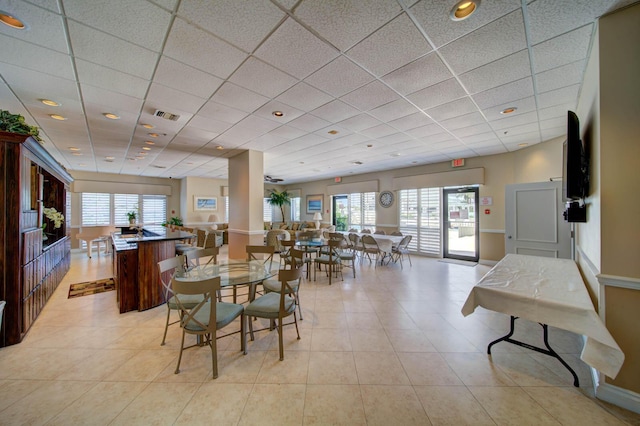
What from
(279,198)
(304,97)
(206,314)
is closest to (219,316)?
(206,314)

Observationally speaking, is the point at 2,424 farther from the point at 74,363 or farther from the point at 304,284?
the point at 304,284

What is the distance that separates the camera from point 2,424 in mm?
1578

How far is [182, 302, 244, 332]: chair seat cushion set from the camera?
2063mm

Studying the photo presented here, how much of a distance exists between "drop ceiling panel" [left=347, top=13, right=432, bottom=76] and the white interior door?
361 cm

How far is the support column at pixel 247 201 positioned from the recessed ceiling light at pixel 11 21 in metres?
3.82

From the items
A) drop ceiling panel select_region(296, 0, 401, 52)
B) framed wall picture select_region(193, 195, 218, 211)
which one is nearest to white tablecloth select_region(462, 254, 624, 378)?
drop ceiling panel select_region(296, 0, 401, 52)

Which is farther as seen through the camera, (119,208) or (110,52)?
(119,208)

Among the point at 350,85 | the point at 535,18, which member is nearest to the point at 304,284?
the point at 350,85

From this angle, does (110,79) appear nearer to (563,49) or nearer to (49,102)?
(49,102)

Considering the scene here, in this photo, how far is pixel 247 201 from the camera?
18.7 ft

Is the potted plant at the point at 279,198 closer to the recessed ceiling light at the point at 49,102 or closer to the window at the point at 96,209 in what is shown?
the window at the point at 96,209

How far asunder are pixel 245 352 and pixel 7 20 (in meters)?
3.26

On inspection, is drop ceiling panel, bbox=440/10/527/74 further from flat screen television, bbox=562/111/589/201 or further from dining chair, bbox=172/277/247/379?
dining chair, bbox=172/277/247/379

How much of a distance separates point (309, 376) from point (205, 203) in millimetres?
9275
